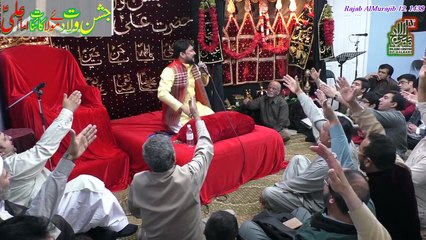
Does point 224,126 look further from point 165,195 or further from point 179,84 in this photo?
point 165,195

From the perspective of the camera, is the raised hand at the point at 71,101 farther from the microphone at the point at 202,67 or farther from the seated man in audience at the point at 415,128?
the seated man in audience at the point at 415,128

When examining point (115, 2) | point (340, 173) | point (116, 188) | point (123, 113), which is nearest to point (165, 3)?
point (115, 2)

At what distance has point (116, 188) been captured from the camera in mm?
3670

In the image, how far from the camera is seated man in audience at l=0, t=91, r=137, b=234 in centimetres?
214

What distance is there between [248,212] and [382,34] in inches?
194

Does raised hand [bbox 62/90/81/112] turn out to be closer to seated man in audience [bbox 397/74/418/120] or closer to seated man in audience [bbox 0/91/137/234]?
seated man in audience [bbox 0/91/137/234]

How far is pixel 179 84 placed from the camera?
13.0 feet

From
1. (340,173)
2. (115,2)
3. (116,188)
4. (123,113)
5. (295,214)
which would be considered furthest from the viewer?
(123,113)

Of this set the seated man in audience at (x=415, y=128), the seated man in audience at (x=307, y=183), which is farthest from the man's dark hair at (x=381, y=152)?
the seated man in audience at (x=415, y=128)

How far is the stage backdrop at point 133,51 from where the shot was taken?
4.66m

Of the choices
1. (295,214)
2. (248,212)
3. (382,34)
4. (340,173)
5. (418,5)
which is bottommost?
(248,212)

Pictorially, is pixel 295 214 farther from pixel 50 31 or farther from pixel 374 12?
pixel 374 12

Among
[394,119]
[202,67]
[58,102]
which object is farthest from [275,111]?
[58,102]

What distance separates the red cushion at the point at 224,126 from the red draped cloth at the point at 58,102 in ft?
2.50
